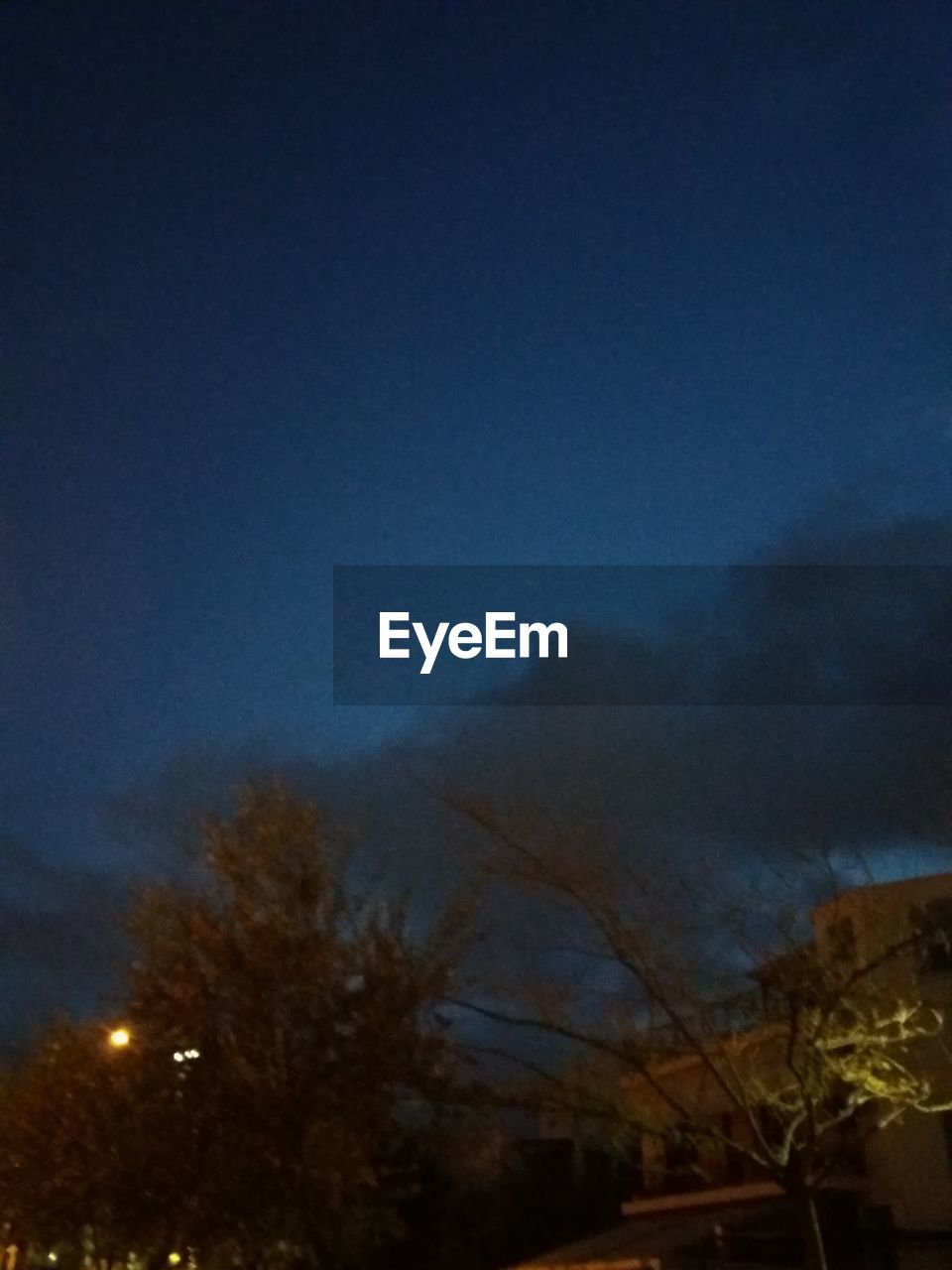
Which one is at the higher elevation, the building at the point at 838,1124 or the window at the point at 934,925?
the window at the point at 934,925

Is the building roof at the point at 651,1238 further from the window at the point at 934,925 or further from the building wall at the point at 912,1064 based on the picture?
the window at the point at 934,925

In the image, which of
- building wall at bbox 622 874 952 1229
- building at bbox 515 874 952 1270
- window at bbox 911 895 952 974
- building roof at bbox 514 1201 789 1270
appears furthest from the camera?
building roof at bbox 514 1201 789 1270

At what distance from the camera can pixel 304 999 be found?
19.6 metres

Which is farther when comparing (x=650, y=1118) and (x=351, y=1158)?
(x=351, y=1158)

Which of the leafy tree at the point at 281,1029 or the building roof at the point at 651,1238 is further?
the building roof at the point at 651,1238

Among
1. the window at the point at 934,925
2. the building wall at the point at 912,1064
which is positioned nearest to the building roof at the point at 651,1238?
the building wall at the point at 912,1064

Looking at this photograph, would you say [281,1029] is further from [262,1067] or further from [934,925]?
[934,925]

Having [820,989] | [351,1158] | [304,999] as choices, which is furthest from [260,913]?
[820,989]

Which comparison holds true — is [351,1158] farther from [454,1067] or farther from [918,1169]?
[918,1169]

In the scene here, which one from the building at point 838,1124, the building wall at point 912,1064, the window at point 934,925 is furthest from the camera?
the building wall at point 912,1064

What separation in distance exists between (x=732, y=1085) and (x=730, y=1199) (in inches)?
650

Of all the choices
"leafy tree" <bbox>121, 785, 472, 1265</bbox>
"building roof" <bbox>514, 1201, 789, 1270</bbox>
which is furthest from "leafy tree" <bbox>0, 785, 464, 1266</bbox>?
"building roof" <bbox>514, 1201, 789, 1270</bbox>

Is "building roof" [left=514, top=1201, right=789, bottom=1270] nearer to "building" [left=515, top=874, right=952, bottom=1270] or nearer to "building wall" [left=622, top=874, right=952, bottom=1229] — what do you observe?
"building" [left=515, top=874, right=952, bottom=1270]

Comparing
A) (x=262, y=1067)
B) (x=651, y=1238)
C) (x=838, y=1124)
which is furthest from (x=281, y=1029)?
(x=651, y=1238)
